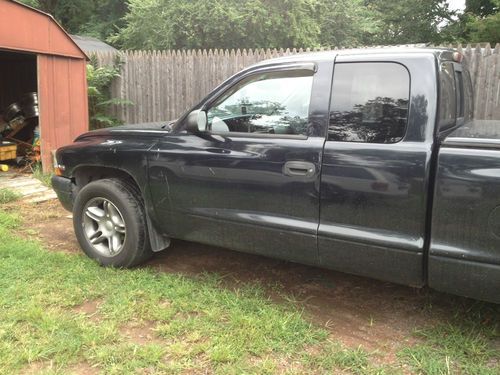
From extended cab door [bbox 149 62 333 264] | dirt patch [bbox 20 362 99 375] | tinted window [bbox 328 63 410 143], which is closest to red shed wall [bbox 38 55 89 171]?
extended cab door [bbox 149 62 333 264]

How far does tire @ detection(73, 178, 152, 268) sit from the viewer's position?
4.03m

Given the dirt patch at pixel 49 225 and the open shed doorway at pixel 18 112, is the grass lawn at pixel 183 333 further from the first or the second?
the open shed doorway at pixel 18 112

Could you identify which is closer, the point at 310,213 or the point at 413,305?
the point at 310,213

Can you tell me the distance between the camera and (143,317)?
3354 mm

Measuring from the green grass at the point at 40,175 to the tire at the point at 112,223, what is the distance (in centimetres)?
362

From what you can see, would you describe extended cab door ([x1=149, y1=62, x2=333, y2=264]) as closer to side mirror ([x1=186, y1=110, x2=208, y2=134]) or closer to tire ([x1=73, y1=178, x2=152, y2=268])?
side mirror ([x1=186, y1=110, x2=208, y2=134])

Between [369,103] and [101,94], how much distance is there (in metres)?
8.94

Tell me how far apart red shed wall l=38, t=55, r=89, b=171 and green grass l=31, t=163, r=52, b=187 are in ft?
0.50

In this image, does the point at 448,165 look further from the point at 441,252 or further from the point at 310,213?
the point at 310,213

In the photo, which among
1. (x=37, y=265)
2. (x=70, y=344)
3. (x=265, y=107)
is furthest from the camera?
(x=37, y=265)

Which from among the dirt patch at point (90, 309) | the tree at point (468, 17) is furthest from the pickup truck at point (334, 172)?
the tree at point (468, 17)

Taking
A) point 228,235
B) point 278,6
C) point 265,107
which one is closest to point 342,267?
point 228,235

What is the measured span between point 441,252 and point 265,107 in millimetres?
1575

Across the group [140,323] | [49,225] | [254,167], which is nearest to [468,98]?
[254,167]
